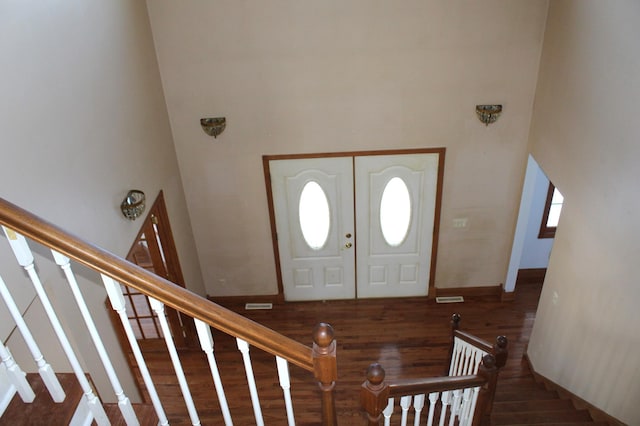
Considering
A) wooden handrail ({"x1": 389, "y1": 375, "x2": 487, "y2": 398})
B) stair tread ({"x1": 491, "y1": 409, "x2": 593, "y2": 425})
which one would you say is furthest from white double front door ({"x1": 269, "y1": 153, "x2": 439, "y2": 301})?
wooden handrail ({"x1": 389, "y1": 375, "x2": 487, "y2": 398})

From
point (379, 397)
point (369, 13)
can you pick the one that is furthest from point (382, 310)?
point (379, 397)

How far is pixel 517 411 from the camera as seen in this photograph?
4340mm

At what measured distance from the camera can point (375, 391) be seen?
99.7 inches

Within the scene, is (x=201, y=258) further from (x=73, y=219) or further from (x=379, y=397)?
(x=379, y=397)

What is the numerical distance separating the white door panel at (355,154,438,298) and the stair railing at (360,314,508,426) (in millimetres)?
1824

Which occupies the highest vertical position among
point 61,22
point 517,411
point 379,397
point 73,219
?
point 61,22

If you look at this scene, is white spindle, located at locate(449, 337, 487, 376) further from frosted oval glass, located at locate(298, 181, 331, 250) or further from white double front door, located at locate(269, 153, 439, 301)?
frosted oval glass, located at locate(298, 181, 331, 250)

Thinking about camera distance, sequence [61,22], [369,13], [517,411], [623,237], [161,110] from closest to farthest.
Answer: [61,22] < [623,237] < [517,411] < [369,13] < [161,110]

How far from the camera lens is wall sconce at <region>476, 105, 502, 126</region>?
5.15m

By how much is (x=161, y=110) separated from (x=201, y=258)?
6.12 ft

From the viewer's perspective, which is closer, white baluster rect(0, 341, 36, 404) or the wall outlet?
white baluster rect(0, 341, 36, 404)

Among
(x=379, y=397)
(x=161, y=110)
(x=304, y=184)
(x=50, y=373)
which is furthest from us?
(x=304, y=184)

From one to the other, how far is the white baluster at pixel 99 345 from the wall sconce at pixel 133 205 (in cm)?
204

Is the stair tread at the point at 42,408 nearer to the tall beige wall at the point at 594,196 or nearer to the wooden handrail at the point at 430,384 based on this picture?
the wooden handrail at the point at 430,384
